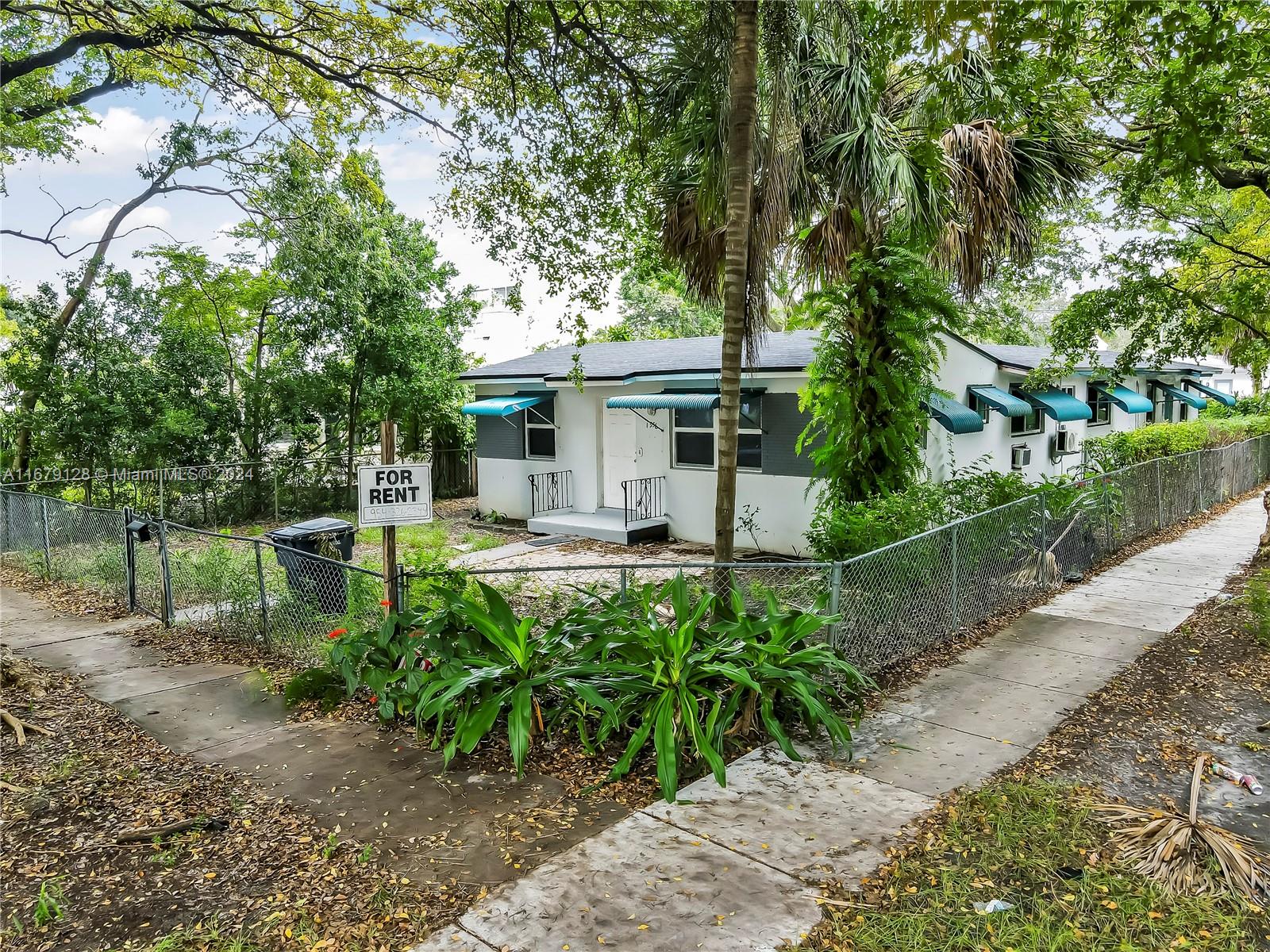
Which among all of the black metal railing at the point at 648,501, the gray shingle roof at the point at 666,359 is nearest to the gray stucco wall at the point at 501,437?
the gray shingle roof at the point at 666,359

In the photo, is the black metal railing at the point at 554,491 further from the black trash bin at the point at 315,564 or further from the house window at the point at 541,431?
the black trash bin at the point at 315,564

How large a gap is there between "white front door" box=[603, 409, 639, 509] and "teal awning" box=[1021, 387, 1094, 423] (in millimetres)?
6712

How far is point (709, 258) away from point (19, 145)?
10.7m

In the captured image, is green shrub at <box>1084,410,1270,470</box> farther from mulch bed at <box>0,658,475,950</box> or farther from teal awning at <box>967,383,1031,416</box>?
mulch bed at <box>0,658,475,950</box>

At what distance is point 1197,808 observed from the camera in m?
4.04

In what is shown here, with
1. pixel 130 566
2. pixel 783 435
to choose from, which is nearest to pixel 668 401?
pixel 783 435

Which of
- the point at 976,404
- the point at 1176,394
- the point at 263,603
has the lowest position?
the point at 263,603

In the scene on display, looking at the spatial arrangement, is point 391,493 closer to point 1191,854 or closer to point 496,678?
point 496,678

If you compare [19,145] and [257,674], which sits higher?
[19,145]

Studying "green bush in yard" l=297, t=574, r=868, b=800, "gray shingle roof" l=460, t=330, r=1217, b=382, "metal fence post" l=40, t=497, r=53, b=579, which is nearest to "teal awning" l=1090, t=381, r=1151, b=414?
"gray shingle roof" l=460, t=330, r=1217, b=382

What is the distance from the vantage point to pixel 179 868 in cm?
356

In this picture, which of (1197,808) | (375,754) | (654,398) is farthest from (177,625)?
(1197,808)

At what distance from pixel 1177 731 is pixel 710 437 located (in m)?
7.73

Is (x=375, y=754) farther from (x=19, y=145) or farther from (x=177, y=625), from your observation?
(x=19, y=145)
